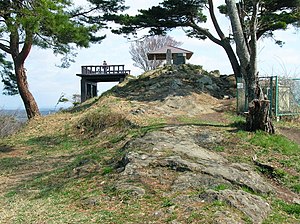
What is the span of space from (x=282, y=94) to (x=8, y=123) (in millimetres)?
10459

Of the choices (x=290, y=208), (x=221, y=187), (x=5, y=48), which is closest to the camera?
(x=290, y=208)

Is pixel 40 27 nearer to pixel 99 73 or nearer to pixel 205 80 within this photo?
pixel 205 80

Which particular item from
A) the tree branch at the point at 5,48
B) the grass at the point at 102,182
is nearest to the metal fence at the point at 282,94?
the grass at the point at 102,182

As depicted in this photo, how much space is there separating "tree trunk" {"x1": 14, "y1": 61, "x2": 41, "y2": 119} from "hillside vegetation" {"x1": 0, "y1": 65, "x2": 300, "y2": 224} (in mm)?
2912

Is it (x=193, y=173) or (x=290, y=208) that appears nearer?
(x=290, y=208)

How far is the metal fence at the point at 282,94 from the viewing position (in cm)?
1012

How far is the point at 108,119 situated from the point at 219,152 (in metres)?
4.86

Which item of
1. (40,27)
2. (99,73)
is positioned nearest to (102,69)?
(99,73)

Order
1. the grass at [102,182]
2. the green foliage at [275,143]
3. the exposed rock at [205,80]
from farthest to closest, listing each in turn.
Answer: the exposed rock at [205,80] → the green foliage at [275,143] → the grass at [102,182]

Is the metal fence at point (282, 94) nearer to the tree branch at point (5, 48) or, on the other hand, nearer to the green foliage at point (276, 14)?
the green foliage at point (276, 14)

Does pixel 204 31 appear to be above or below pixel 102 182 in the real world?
above

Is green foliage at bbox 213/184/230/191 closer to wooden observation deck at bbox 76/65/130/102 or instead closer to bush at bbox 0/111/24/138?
bush at bbox 0/111/24/138

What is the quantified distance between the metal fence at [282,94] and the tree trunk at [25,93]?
836cm

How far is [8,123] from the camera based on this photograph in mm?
14680
